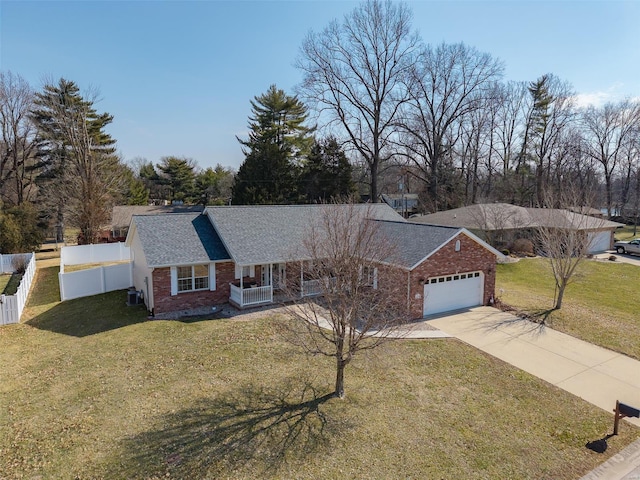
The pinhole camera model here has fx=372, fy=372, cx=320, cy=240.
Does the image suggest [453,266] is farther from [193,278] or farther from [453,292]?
[193,278]

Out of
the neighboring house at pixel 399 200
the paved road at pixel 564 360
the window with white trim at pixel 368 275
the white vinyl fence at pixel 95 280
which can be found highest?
the neighboring house at pixel 399 200

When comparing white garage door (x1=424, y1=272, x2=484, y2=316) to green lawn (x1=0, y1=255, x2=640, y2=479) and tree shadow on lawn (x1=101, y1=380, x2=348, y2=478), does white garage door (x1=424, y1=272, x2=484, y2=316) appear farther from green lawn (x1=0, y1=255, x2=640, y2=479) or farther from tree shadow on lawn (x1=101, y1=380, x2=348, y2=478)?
tree shadow on lawn (x1=101, y1=380, x2=348, y2=478)

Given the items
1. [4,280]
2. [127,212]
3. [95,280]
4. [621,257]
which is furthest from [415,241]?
[127,212]

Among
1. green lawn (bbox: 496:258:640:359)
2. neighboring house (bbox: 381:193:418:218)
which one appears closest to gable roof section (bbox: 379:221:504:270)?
green lawn (bbox: 496:258:640:359)

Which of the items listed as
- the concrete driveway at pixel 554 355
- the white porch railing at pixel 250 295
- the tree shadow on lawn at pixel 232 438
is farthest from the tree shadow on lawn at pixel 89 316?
the concrete driveway at pixel 554 355

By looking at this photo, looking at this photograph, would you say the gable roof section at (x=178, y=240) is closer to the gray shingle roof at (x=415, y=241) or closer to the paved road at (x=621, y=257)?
the gray shingle roof at (x=415, y=241)
